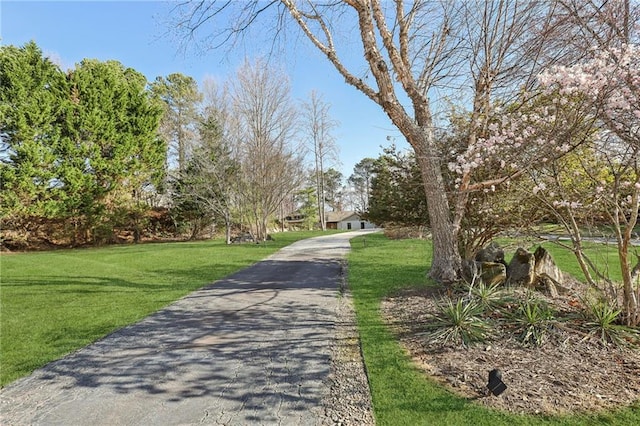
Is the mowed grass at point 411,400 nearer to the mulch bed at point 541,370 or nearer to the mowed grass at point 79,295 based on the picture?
the mulch bed at point 541,370

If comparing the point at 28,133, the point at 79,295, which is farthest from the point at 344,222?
the point at 79,295

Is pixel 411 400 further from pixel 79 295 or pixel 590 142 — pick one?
pixel 79 295

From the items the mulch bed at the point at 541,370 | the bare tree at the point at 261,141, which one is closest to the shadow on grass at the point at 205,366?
the mulch bed at the point at 541,370

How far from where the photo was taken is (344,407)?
256 cm

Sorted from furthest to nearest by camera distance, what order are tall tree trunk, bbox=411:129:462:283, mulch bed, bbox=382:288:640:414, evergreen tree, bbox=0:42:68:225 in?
evergreen tree, bbox=0:42:68:225, tall tree trunk, bbox=411:129:462:283, mulch bed, bbox=382:288:640:414

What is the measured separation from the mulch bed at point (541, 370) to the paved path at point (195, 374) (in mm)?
1147

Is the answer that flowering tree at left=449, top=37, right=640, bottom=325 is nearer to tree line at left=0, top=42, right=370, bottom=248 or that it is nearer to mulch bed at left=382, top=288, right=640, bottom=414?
mulch bed at left=382, top=288, right=640, bottom=414

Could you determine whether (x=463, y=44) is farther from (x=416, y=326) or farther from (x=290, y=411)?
(x=290, y=411)

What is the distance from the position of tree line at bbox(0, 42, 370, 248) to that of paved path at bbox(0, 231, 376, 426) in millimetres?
13566

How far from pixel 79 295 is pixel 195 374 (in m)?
4.88

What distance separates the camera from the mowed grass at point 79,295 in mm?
4012

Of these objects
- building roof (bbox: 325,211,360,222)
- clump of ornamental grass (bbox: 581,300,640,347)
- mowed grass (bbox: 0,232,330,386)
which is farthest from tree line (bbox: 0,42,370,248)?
building roof (bbox: 325,211,360,222)

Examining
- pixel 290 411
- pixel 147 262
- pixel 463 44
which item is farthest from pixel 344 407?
pixel 147 262

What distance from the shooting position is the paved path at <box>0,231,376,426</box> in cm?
254
